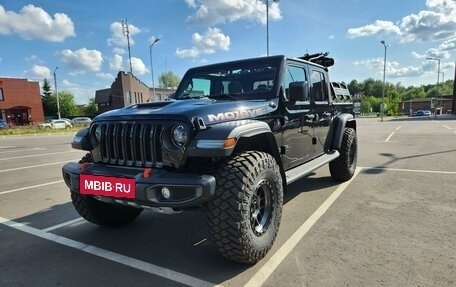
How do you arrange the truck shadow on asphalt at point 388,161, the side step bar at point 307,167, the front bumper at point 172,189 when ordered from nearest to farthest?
1. the front bumper at point 172,189
2. the side step bar at point 307,167
3. the truck shadow on asphalt at point 388,161

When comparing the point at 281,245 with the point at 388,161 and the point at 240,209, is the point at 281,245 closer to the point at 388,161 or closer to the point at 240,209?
the point at 240,209

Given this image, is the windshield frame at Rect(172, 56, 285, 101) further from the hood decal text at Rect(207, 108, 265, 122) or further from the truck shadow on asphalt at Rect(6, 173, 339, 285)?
the truck shadow on asphalt at Rect(6, 173, 339, 285)

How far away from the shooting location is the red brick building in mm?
46875

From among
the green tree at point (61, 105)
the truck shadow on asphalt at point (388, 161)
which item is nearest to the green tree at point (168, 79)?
the green tree at point (61, 105)

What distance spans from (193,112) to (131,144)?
666 mm

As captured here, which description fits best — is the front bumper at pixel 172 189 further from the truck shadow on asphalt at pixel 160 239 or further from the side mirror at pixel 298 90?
the side mirror at pixel 298 90

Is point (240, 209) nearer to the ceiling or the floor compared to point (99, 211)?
nearer to the ceiling

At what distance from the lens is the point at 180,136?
9.67ft

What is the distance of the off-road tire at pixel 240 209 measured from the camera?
285 centimetres

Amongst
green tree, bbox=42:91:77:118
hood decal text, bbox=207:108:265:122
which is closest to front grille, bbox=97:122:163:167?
hood decal text, bbox=207:108:265:122

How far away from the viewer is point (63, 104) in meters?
78.9

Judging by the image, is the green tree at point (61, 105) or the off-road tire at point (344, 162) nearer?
the off-road tire at point (344, 162)

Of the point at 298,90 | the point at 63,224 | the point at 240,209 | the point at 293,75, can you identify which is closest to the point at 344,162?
the point at 293,75

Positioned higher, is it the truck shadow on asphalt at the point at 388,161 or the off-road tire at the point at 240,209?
the off-road tire at the point at 240,209
